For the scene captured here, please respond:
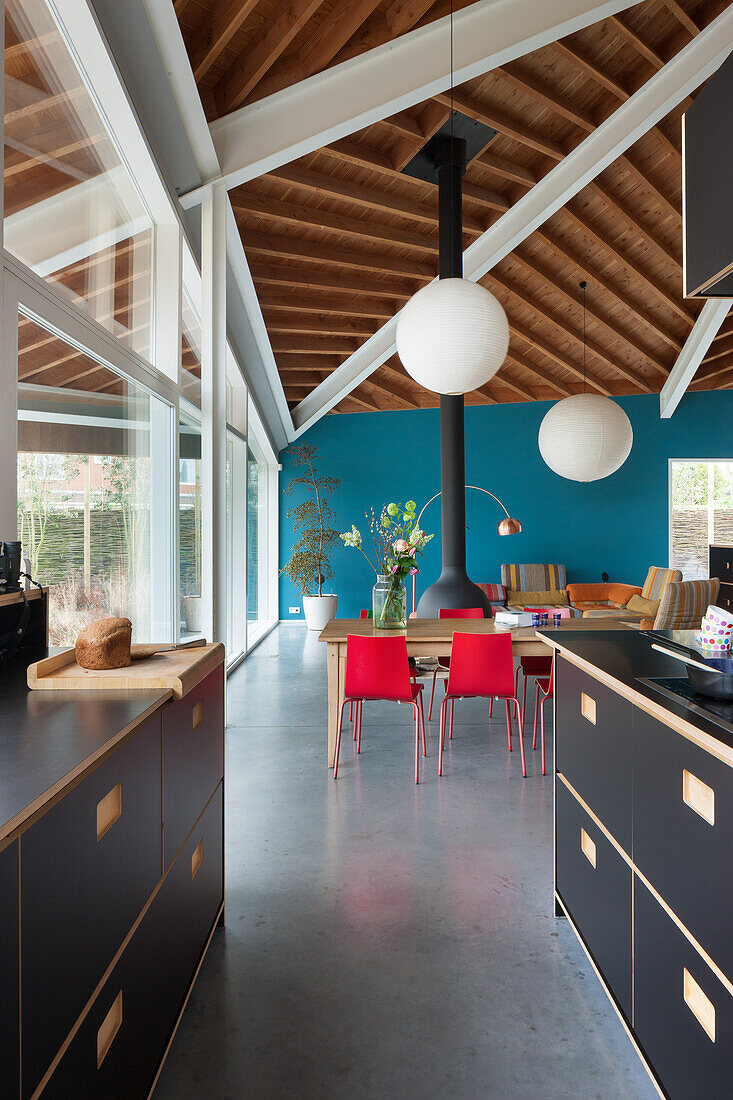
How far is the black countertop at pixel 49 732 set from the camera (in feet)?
3.14

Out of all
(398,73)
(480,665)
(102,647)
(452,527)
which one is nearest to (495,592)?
(452,527)

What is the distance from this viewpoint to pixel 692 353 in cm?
839

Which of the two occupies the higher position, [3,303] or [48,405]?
[3,303]

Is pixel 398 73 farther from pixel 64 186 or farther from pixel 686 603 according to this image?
pixel 686 603

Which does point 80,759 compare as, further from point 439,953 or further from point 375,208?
point 375,208

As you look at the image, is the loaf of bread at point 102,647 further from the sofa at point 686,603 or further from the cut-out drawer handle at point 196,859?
the sofa at point 686,603

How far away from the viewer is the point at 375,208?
5312 mm

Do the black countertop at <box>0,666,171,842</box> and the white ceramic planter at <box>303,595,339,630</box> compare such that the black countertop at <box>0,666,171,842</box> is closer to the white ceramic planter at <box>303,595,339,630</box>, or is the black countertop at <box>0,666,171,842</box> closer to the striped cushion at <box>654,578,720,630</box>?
the striped cushion at <box>654,578,720,630</box>

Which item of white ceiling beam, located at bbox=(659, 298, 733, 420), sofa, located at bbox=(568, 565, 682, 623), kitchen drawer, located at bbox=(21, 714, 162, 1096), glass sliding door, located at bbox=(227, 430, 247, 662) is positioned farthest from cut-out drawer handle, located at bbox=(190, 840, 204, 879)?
white ceiling beam, located at bbox=(659, 298, 733, 420)

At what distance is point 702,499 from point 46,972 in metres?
10.1

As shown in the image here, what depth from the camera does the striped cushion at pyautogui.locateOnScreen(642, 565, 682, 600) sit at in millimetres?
6497

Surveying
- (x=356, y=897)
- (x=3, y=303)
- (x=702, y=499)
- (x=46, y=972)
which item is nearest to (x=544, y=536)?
(x=702, y=499)

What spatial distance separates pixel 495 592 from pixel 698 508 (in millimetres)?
3655

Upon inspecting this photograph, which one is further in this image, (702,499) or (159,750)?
(702,499)
